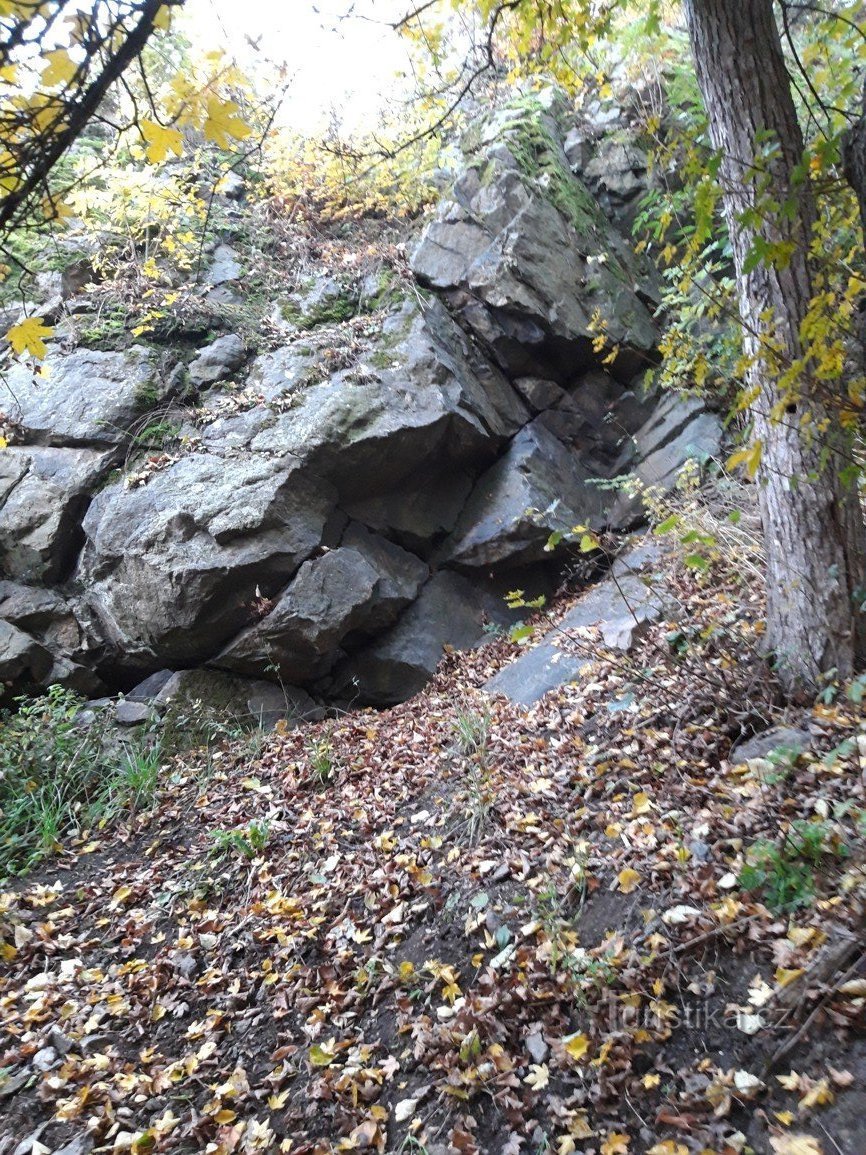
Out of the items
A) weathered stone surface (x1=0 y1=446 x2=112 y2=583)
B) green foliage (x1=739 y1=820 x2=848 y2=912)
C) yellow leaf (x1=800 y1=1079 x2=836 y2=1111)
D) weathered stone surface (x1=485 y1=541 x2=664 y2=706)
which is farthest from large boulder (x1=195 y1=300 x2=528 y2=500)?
yellow leaf (x1=800 y1=1079 x2=836 y2=1111)

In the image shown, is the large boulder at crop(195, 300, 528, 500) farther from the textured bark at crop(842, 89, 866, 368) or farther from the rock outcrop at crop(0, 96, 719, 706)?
the textured bark at crop(842, 89, 866, 368)

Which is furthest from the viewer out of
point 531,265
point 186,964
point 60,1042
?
point 531,265

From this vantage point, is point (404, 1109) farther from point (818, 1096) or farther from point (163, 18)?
point (163, 18)

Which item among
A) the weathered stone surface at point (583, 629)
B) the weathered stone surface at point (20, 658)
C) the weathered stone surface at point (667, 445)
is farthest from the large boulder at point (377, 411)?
the weathered stone surface at point (20, 658)

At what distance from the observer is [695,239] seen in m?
2.40

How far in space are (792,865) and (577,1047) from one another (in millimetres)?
1019

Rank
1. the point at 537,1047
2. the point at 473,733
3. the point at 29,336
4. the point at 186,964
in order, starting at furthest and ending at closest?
the point at 473,733, the point at 186,964, the point at 537,1047, the point at 29,336

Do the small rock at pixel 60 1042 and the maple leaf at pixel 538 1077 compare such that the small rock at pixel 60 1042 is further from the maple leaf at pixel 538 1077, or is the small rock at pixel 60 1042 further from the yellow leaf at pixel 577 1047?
the yellow leaf at pixel 577 1047

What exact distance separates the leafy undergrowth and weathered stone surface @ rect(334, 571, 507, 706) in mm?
1744

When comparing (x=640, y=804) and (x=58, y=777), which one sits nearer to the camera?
(x=640, y=804)

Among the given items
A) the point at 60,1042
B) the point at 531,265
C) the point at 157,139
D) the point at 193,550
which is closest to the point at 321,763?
the point at 60,1042

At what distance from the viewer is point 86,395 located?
693cm

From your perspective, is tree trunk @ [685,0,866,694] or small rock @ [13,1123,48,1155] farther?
tree trunk @ [685,0,866,694]

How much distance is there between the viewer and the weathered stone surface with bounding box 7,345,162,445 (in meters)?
6.78
